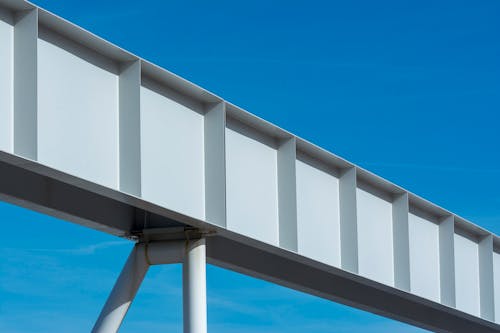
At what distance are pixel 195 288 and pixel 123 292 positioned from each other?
1.29m

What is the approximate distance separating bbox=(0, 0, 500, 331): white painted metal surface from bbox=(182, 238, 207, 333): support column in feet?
0.19

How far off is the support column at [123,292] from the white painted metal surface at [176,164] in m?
0.43

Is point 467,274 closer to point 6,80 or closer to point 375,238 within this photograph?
point 375,238

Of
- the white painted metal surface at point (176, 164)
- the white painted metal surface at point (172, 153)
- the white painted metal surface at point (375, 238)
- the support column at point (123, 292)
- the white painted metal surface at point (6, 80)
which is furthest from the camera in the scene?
the white painted metal surface at point (375, 238)

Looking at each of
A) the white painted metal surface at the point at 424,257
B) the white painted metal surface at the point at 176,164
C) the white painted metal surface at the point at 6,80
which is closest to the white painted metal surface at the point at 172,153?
the white painted metal surface at the point at 176,164

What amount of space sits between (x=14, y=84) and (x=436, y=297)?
12.4 meters

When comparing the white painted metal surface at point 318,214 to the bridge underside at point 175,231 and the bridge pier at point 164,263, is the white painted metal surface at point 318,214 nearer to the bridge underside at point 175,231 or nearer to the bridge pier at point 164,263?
the bridge underside at point 175,231

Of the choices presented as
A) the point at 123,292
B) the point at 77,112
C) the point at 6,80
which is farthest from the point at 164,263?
the point at 6,80

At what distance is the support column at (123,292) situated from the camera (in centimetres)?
1576

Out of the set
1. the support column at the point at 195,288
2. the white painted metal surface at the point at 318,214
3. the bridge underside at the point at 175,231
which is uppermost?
the white painted metal surface at the point at 318,214

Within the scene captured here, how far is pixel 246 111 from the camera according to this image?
642 inches

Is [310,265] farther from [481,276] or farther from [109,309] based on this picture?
[481,276]

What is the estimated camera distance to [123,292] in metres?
16.0

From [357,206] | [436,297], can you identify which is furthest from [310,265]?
[436,297]
